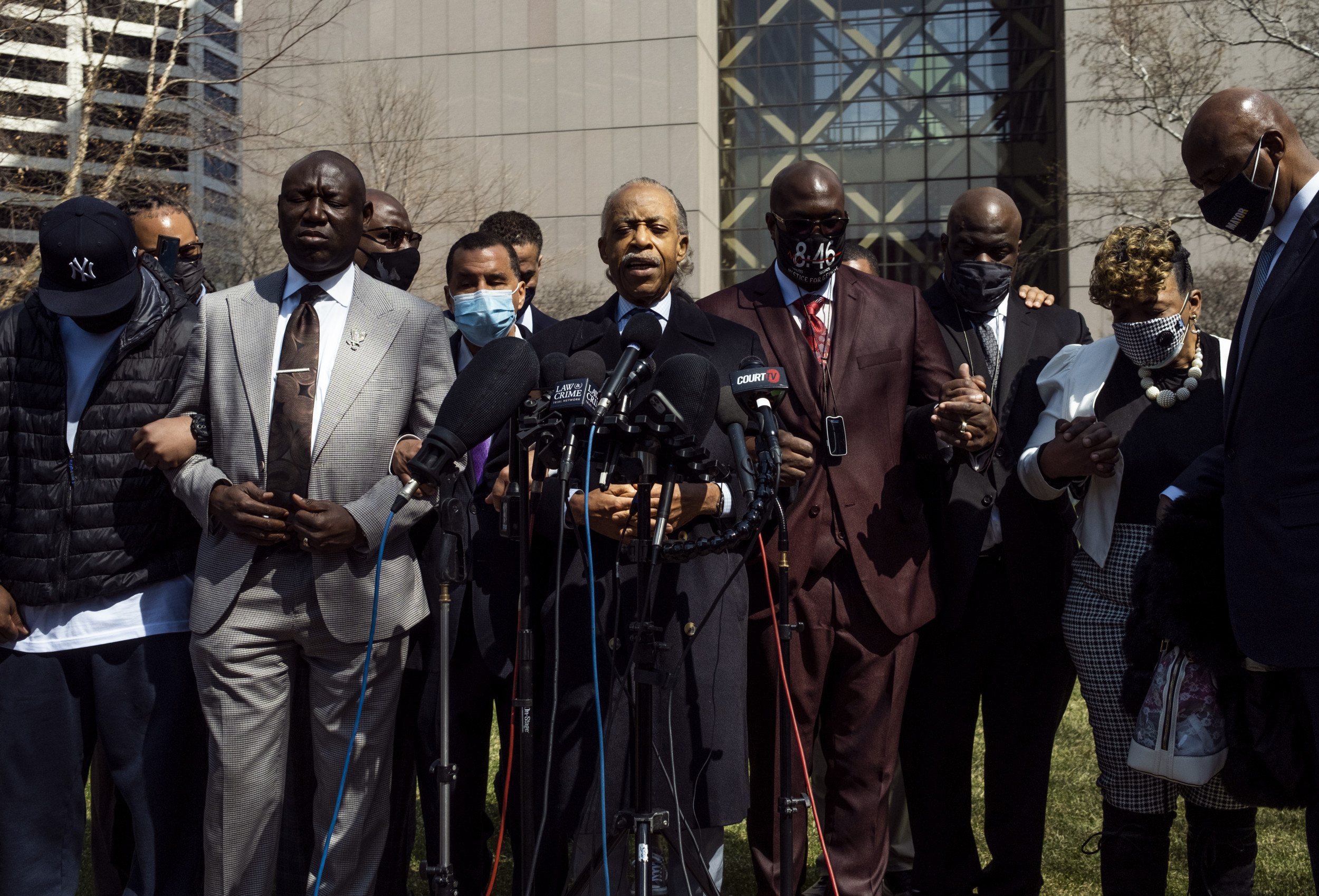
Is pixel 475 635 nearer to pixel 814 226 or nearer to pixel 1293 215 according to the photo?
pixel 814 226

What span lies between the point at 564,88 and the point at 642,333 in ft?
89.7

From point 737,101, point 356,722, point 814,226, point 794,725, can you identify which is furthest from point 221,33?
point 737,101

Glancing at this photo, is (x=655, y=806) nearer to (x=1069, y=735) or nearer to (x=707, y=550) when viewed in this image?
(x=707, y=550)

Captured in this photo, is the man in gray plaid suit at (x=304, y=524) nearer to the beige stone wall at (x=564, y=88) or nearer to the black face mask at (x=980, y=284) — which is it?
the black face mask at (x=980, y=284)

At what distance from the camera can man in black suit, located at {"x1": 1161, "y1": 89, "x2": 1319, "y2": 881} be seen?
3.13m

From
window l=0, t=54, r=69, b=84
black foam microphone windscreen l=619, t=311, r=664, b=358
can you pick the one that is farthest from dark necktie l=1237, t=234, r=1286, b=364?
window l=0, t=54, r=69, b=84

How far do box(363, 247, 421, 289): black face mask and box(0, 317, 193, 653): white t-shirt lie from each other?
184cm

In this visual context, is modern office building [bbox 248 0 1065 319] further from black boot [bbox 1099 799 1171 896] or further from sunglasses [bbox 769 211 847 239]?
black boot [bbox 1099 799 1171 896]

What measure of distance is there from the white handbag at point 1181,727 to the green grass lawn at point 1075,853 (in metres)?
1.83

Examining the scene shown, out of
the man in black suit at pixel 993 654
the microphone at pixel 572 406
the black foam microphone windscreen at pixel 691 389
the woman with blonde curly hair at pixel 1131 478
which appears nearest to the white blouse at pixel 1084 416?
the woman with blonde curly hair at pixel 1131 478

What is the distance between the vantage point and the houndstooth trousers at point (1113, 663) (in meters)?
3.96

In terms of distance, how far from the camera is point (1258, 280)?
3.47 meters

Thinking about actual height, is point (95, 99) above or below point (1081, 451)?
above

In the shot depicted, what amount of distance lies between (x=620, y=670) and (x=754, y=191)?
27.8 metres
